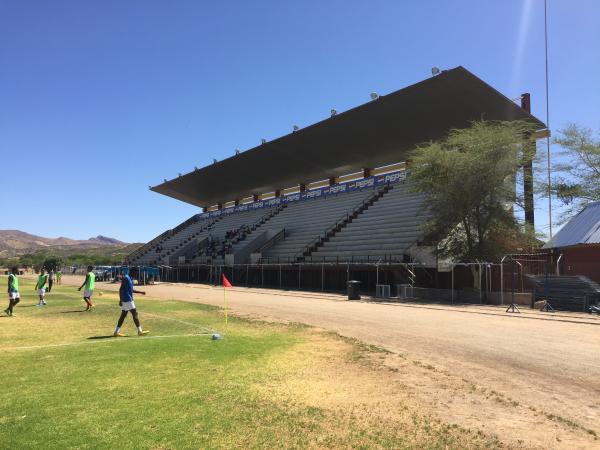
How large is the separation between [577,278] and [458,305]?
5.27 meters

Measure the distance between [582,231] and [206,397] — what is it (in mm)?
24438

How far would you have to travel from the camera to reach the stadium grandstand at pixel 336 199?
33.5 m

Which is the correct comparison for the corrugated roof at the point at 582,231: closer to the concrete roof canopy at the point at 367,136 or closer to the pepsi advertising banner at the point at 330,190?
the concrete roof canopy at the point at 367,136

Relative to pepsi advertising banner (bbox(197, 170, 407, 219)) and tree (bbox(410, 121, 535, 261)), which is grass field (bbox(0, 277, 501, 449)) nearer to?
tree (bbox(410, 121, 535, 261))

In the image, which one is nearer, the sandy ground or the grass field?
the grass field

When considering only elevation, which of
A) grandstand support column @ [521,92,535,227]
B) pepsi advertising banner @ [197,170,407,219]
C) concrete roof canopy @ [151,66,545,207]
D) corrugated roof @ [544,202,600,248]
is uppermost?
concrete roof canopy @ [151,66,545,207]

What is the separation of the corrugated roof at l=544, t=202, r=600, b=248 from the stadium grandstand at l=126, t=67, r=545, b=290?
3.59 meters

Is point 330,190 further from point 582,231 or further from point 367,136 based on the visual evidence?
point 582,231

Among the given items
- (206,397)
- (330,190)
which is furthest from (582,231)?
(330,190)

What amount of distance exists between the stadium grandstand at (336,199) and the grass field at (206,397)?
20475 mm

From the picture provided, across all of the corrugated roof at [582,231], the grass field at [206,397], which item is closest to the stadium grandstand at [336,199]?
the corrugated roof at [582,231]

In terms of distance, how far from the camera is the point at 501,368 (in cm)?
887

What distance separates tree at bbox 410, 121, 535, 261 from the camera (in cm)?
2694

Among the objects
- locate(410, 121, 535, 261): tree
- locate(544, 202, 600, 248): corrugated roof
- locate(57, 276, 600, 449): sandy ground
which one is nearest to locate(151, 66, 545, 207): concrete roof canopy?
locate(410, 121, 535, 261): tree
